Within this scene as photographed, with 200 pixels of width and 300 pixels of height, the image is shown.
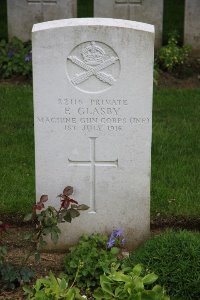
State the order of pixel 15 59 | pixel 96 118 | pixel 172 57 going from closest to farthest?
1. pixel 96 118
2. pixel 15 59
3. pixel 172 57

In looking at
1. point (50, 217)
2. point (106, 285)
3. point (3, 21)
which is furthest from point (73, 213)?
point (3, 21)

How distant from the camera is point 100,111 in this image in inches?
182

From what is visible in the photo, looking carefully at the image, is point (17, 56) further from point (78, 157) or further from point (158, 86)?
point (78, 157)

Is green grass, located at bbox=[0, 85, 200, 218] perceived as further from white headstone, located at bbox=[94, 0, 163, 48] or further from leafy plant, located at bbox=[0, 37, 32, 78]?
white headstone, located at bbox=[94, 0, 163, 48]

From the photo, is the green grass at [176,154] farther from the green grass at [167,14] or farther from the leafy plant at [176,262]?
the green grass at [167,14]

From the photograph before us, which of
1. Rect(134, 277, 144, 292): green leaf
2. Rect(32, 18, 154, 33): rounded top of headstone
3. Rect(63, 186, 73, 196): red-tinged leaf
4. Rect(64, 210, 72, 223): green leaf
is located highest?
Rect(32, 18, 154, 33): rounded top of headstone

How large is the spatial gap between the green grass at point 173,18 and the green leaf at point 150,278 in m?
7.32

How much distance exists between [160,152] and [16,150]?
1341 mm

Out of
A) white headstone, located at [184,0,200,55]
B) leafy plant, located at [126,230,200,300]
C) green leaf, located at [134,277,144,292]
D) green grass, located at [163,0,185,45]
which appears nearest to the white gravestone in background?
leafy plant, located at [126,230,200,300]

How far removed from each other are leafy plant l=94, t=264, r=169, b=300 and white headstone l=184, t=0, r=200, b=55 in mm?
6495

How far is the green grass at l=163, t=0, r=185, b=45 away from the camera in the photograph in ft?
38.9

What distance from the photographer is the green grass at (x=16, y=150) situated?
5543mm

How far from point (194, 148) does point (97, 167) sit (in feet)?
7.00

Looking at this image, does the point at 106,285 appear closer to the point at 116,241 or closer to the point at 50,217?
the point at 50,217
